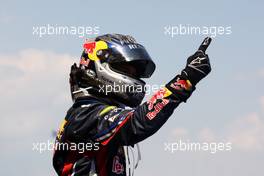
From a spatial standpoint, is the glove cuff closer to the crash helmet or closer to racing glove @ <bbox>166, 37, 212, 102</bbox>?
racing glove @ <bbox>166, 37, 212, 102</bbox>

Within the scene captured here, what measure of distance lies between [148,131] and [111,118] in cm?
56

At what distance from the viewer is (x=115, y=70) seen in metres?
9.91

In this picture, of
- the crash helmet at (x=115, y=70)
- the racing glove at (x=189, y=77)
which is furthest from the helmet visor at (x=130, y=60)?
the racing glove at (x=189, y=77)

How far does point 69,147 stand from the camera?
9516 mm

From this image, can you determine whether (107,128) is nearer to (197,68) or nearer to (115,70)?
(115,70)

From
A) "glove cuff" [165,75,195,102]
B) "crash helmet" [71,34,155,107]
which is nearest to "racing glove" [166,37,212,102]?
"glove cuff" [165,75,195,102]

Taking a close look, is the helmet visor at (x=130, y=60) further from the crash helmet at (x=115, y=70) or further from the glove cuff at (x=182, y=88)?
the glove cuff at (x=182, y=88)

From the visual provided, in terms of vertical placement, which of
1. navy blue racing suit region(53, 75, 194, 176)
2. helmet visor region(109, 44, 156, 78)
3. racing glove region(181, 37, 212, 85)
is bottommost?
navy blue racing suit region(53, 75, 194, 176)

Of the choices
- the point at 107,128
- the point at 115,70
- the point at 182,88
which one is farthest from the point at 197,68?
the point at 115,70

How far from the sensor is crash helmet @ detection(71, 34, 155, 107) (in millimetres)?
9820

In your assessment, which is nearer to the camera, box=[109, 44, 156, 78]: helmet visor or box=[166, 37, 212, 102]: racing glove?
box=[166, 37, 212, 102]: racing glove

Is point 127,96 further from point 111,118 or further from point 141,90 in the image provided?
point 111,118

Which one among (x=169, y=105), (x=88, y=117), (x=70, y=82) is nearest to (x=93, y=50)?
(x=70, y=82)

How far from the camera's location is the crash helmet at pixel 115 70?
32.2 feet
